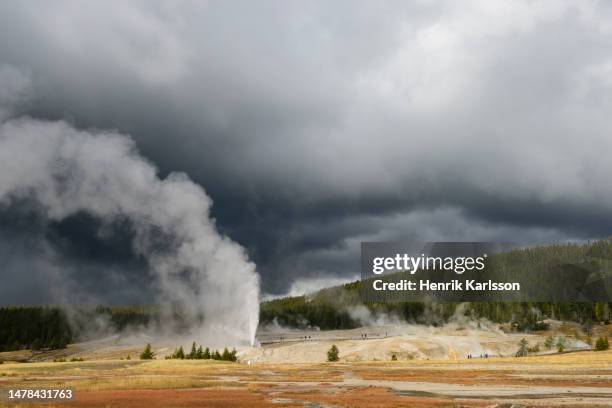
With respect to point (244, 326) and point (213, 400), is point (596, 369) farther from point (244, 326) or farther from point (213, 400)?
point (244, 326)

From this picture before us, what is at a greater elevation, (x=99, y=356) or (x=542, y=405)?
(x=542, y=405)

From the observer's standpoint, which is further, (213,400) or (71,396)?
(71,396)

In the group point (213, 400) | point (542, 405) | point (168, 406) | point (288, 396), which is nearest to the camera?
point (542, 405)

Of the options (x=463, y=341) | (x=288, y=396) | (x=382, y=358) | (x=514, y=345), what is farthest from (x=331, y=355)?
(x=288, y=396)

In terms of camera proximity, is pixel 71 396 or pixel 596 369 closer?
pixel 71 396

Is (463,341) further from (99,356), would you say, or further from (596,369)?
(99,356)

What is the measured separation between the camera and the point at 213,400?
43125 millimetres

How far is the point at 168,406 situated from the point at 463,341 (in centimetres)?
13152

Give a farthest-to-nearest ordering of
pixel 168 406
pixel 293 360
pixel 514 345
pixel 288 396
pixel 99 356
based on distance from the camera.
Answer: pixel 99 356
pixel 514 345
pixel 293 360
pixel 288 396
pixel 168 406

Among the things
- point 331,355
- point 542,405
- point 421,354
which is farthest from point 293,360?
point 542,405

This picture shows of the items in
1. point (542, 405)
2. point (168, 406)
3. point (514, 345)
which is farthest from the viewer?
point (514, 345)

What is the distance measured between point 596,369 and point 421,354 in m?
69.9

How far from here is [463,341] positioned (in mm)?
156375

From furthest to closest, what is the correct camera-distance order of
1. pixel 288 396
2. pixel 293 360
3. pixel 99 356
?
1. pixel 99 356
2. pixel 293 360
3. pixel 288 396
